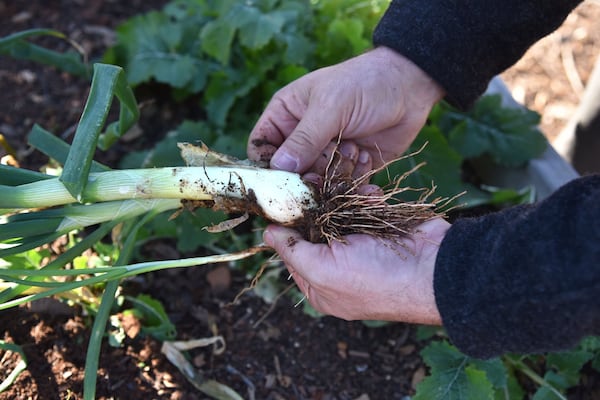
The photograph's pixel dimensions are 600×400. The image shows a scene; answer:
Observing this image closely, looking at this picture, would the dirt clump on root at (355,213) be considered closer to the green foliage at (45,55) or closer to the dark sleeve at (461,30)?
the dark sleeve at (461,30)

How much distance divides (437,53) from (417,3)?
140mm

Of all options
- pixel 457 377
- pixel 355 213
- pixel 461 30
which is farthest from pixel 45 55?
pixel 457 377

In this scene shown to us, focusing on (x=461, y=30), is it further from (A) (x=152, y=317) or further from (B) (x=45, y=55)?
(B) (x=45, y=55)

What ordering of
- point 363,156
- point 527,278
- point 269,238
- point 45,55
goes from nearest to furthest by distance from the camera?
1. point 527,278
2. point 269,238
3. point 363,156
4. point 45,55

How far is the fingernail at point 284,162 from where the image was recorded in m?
1.51

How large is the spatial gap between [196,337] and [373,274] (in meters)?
0.71

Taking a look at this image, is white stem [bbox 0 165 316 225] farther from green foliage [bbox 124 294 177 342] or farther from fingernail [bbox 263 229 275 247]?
green foliage [bbox 124 294 177 342]

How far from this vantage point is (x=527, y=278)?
1.06 meters

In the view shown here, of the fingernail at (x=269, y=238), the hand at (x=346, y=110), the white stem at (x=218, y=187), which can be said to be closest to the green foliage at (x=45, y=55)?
the white stem at (x=218, y=187)

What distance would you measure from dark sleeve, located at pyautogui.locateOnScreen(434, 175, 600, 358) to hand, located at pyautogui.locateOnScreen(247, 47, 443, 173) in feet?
1.37

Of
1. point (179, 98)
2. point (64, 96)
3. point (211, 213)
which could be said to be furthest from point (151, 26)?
point (211, 213)

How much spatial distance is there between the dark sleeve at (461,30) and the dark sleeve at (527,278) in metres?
0.56

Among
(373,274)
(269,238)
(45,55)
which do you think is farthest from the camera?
(45,55)

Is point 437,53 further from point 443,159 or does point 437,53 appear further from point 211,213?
point 211,213
